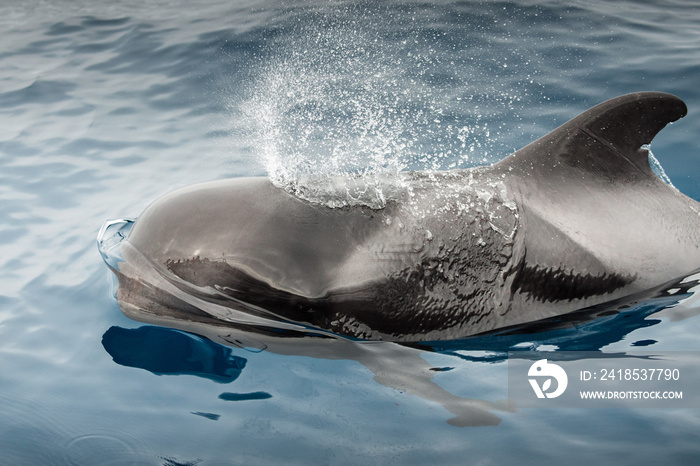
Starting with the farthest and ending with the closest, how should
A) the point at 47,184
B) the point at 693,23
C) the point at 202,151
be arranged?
the point at 693,23, the point at 202,151, the point at 47,184

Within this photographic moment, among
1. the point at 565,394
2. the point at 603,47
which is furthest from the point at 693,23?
the point at 565,394

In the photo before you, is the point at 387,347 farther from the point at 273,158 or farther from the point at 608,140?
the point at 608,140

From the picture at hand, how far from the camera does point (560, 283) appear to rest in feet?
11.5

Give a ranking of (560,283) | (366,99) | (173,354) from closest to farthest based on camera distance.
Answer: (173,354), (560,283), (366,99)

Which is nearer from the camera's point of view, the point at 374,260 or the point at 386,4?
the point at 374,260

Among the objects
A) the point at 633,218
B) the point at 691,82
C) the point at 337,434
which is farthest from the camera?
the point at 691,82

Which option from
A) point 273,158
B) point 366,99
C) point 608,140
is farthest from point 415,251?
point 366,99

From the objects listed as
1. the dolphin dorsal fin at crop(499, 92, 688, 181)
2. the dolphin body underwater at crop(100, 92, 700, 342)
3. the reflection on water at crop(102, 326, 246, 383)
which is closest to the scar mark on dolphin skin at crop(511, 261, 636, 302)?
the dolphin body underwater at crop(100, 92, 700, 342)

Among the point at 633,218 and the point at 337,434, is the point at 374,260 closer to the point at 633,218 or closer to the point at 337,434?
the point at 337,434

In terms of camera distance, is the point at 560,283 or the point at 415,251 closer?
the point at 415,251

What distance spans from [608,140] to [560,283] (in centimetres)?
98

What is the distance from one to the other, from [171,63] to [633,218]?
302 inches

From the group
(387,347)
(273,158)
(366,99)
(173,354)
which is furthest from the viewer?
(366,99)

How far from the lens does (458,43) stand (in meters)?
9.30
